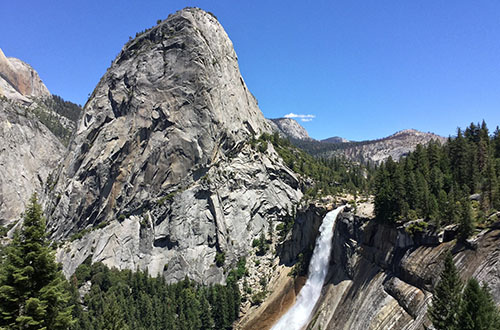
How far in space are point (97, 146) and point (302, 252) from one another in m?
82.3

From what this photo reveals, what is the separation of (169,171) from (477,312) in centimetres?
10240

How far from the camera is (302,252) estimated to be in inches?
3693

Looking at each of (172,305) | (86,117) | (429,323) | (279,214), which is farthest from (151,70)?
(429,323)

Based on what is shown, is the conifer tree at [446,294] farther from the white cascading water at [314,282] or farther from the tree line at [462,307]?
the white cascading water at [314,282]

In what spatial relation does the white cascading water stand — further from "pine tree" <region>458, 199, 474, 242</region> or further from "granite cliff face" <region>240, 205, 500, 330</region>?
"pine tree" <region>458, 199, 474, 242</region>

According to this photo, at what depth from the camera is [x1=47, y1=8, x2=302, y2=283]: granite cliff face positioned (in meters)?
110

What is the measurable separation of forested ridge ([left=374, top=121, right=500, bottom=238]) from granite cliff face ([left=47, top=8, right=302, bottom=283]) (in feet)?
170

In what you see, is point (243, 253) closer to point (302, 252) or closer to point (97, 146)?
point (302, 252)

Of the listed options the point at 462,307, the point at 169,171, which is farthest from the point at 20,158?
the point at 462,307

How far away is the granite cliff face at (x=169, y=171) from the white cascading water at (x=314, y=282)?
30270 millimetres

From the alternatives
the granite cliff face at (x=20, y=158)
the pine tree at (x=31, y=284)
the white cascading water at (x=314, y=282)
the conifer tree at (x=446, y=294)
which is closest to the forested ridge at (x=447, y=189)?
the conifer tree at (x=446, y=294)

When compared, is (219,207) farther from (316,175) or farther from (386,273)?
(386,273)

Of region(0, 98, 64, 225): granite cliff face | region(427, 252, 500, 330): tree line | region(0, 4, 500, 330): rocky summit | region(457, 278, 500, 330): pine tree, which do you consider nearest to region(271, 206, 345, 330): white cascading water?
region(0, 4, 500, 330): rocky summit

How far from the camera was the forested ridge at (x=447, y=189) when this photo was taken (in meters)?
48.6
